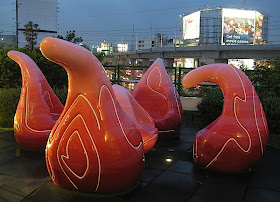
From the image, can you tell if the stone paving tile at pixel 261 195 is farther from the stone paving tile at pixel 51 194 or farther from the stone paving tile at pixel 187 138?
the stone paving tile at pixel 187 138

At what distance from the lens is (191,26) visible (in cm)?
5044

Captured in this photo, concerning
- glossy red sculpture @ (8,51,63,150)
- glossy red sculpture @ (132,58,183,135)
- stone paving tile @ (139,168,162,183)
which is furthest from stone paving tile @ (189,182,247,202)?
A: glossy red sculpture @ (8,51,63,150)

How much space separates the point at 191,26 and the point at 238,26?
783 centimetres

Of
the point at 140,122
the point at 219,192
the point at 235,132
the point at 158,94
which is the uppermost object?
the point at 158,94

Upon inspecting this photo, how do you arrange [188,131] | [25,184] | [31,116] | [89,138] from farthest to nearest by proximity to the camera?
[188,131] < [31,116] < [25,184] < [89,138]

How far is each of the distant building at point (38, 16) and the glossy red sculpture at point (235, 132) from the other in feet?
84.6

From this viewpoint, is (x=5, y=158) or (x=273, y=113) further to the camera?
(x=273, y=113)

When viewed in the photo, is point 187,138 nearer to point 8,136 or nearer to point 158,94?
point 158,94

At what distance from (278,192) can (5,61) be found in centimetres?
905

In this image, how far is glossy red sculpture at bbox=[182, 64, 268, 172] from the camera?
4.59 meters

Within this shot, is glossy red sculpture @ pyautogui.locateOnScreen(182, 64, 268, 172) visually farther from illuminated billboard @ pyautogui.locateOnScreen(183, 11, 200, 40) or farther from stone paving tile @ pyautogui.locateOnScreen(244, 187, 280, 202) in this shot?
illuminated billboard @ pyautogui.locateOnScreen(183, 11, 200, 40)

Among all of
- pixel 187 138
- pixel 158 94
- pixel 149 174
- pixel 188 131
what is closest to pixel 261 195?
pixel 149 174

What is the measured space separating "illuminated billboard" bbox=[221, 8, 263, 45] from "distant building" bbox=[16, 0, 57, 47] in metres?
26.7

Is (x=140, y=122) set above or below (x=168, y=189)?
above
